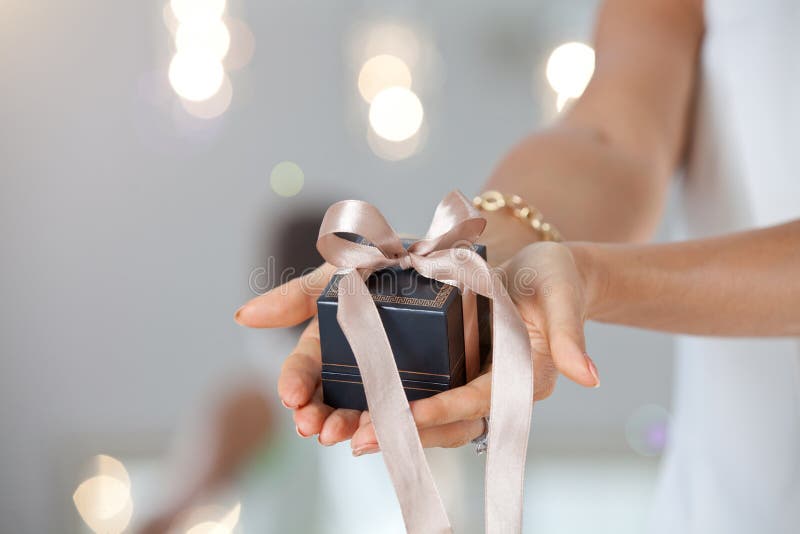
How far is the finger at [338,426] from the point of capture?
711mm

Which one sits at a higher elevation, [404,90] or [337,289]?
[404,90]

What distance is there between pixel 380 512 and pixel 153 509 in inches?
23.2

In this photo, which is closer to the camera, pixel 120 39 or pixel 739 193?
pixel 739 193

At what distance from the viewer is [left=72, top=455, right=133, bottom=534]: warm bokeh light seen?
2.10m

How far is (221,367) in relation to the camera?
2201mm

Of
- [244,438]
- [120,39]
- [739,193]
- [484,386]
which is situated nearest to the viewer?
[484,386]

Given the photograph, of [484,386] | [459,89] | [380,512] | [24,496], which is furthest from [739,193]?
[24,496]

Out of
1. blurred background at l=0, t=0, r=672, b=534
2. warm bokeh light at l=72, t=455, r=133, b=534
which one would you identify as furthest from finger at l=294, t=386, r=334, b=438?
warm bokeh light at l=72, t=455, r=133, b=534

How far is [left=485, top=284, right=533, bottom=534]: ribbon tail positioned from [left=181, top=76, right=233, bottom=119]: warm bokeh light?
1.53 m

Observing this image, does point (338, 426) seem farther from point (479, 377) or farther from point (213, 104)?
point (213, 104)

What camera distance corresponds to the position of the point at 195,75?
6.65 feet

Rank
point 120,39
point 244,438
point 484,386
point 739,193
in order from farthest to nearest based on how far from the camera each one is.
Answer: point 244,438 < point 120,39 < point 739,193 < point 484,386

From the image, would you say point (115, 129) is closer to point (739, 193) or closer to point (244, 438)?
point (244, 438)

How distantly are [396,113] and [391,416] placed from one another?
149cm
